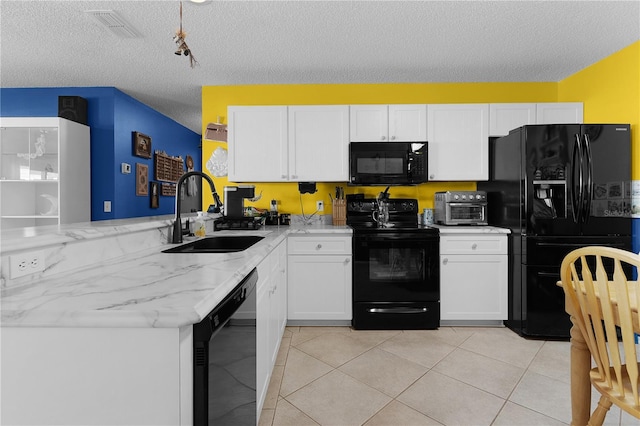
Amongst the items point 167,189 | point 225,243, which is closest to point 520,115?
point 225,243

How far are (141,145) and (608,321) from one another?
16.9 ft

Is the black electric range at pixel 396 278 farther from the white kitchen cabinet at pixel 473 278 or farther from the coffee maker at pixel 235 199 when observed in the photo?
the coffee maker at pixel 235 199

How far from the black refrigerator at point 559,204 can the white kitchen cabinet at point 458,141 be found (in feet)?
1.46

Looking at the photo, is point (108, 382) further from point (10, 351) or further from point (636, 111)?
point (636, 111)

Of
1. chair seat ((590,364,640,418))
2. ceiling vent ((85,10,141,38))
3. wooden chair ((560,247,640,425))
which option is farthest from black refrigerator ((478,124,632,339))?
ceiling vent ((85,10,141,38))

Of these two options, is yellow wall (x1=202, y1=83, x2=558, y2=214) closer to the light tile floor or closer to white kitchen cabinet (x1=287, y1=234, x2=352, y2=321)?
white kitchen cabinet (x1=287, y1=234, x2=352, y2=321)

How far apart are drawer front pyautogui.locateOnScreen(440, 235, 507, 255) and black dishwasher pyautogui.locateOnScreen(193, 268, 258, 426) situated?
221cm

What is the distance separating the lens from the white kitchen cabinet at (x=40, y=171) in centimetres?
377

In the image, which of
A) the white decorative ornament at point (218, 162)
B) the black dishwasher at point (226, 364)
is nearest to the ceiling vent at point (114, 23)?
the white decorative ornament at point (218, 162)

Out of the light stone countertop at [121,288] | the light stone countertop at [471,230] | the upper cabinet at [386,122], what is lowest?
the light stone countertop at [121,288]

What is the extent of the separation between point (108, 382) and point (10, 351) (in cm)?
24

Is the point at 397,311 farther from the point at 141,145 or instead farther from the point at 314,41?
the point at 141,145

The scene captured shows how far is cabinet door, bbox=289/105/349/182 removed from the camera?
3400 millimetres

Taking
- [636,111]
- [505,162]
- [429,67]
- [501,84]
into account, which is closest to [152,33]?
[429,67]
